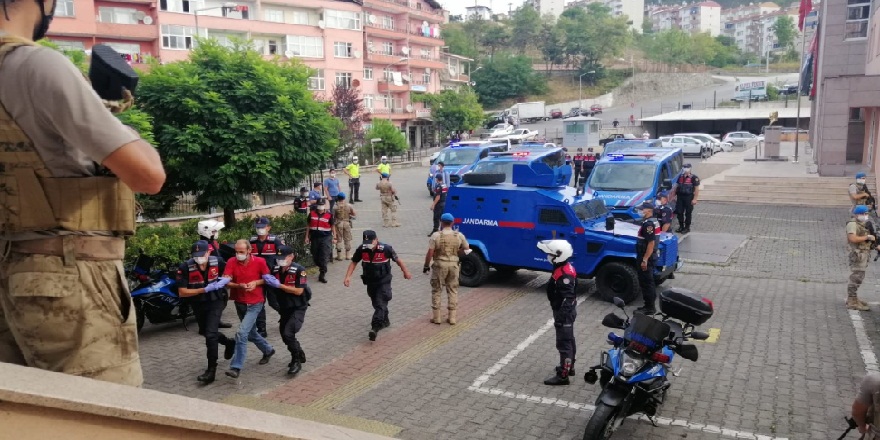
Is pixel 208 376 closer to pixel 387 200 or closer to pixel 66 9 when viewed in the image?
pixel 387 200

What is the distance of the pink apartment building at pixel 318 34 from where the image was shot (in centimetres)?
3878

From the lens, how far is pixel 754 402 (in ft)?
24.2

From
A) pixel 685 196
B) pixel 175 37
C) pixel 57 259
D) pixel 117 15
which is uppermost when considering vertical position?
pixel 117 15

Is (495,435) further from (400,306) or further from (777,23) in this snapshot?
(777,23)

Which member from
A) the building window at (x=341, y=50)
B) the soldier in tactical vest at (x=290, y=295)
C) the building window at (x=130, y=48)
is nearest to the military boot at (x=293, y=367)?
the soldier in tactical vest at (x=290, y=295)

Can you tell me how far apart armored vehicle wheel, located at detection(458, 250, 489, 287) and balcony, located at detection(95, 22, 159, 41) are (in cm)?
3397

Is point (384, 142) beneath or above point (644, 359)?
above

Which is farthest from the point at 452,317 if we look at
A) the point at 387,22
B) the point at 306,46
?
the point at 387,22

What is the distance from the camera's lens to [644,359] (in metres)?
6.36

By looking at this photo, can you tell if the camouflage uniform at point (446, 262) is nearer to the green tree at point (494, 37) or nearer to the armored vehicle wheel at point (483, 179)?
the armored vehicle wheel at point (483, 179)

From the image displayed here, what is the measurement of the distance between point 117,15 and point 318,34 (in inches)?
571

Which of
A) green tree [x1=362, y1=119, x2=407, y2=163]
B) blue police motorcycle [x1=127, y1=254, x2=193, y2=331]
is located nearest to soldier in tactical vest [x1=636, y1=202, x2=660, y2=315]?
blue police motorcycle [x1=127, y1=254, x2=193, y2=331]

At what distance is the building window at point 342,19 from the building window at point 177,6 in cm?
Result: 1073

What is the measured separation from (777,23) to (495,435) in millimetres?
127810
